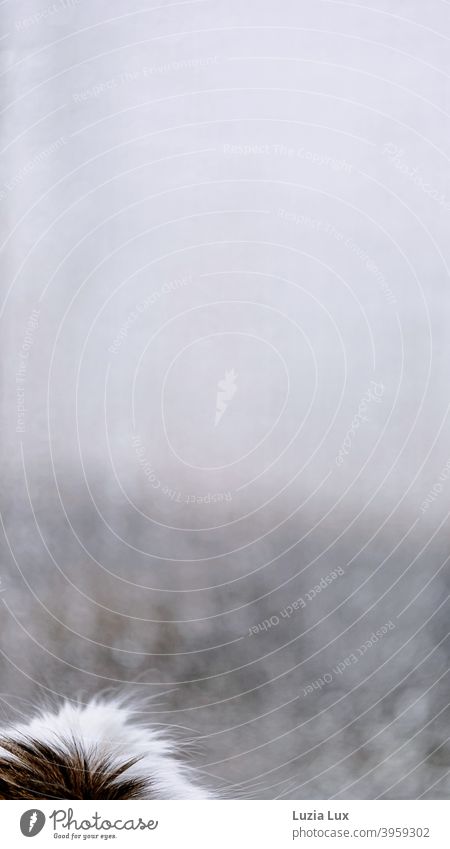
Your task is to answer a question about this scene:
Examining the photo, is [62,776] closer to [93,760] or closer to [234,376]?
[93,760]

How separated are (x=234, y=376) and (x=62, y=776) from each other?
75 cm

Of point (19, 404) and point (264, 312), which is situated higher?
point (264, 312)

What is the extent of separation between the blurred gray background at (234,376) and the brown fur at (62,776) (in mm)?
107

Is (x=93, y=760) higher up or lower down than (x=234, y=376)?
lower down

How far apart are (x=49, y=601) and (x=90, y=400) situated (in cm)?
35

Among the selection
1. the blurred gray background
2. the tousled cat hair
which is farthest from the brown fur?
the blurred gray background

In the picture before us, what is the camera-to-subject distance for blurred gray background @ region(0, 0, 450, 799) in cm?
124

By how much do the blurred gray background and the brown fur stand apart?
107mm

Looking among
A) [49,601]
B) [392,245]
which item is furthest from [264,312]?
[49,601]

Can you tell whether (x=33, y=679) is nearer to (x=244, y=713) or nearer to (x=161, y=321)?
(x=244, y=713)

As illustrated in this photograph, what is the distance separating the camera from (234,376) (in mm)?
1254

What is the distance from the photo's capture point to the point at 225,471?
1.25 meters
